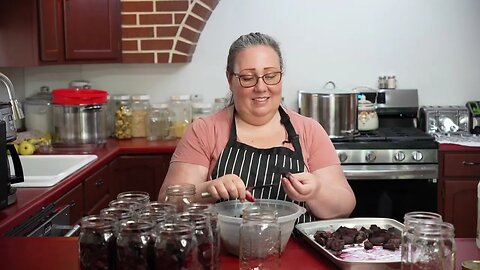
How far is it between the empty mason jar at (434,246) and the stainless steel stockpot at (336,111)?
2.53 m

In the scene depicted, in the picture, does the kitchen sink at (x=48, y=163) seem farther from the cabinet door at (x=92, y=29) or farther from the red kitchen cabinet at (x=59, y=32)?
the cabinet door at (x=92, y=29)

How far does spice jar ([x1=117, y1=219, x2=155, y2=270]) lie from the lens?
4.22ft

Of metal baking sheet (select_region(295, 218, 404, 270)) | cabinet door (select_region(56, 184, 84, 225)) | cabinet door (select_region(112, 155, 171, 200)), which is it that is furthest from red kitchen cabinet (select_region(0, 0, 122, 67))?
metal baking sheet (select_region(295, 218, 404, 270))

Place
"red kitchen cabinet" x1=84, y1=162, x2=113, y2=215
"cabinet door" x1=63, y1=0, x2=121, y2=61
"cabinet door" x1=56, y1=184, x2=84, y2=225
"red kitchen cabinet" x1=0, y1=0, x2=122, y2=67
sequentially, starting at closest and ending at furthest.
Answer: "cabinet door" x1=56, y1=184, x2=84, y2=225, "red kitchen cabinet" x1=84, y1=162, x2=113, y2=215, "red kitchen cabinet" x1=0, y1=0, x2=122, y2=67, "cabinet door" x1=63, y1=0, x2=121, y2=61

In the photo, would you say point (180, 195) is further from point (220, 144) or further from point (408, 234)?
point (220, 144)

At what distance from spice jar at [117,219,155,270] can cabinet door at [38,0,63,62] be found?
2774 millimetres

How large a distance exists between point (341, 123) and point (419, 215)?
2434mm

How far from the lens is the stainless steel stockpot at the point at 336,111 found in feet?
13.0

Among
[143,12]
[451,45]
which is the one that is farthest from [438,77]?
[143,12]

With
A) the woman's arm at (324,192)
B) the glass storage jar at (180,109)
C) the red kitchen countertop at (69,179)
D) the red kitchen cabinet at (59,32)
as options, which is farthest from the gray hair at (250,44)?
the glass storage jar at (180,109)

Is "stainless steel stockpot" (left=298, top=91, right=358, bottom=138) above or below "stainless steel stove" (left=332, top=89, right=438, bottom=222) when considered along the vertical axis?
above

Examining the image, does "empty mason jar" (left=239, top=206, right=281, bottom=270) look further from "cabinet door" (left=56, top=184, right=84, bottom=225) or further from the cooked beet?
"cabinet door" (left=56, top=184, right=84, bottom=225)

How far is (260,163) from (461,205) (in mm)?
1978

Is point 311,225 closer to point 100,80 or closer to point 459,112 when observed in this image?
point 459,112
